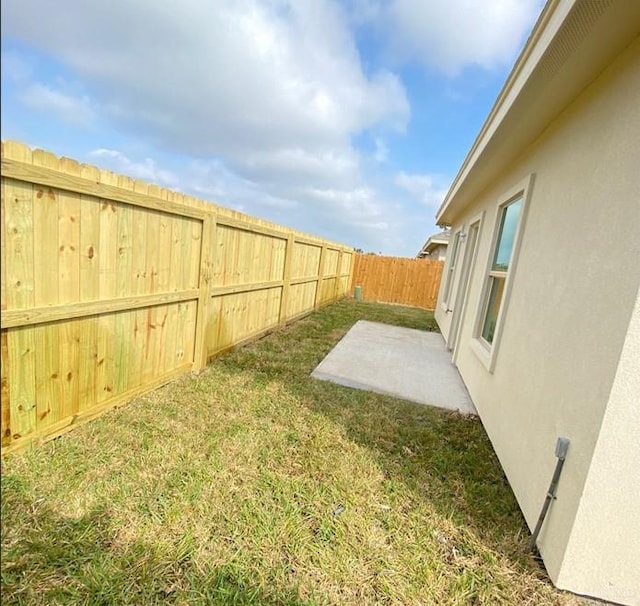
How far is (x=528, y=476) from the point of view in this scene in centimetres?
244

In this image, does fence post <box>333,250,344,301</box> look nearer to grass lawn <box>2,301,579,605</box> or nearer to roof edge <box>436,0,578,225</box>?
roof edge <box>436,0,578,225</box>

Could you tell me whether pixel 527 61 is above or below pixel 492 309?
above

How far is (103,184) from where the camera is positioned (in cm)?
273

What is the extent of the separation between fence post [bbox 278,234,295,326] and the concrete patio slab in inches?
48.2

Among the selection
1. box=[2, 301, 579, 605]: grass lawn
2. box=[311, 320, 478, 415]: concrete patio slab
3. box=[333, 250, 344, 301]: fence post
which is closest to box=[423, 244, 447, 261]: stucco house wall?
box=[333, 250, 344, 301]: fence post

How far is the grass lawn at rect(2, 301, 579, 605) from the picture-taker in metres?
1.77

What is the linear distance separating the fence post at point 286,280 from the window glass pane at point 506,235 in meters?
3.48

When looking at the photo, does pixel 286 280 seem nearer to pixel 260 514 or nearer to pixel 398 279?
pixel 260 514

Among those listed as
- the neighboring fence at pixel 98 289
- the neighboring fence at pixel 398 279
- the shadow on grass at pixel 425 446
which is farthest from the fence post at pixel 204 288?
the neighboring fence at pixel 398 279

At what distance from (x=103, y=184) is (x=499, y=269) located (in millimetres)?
4076

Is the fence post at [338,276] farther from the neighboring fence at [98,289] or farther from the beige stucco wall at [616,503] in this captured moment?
the beige stucco wall at [616,503]

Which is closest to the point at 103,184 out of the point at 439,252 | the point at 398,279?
the point at 398,279

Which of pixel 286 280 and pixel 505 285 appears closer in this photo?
pixel 505 285

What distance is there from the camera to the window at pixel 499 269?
417cm
